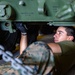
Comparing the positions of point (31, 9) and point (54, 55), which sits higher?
point (31, 9)

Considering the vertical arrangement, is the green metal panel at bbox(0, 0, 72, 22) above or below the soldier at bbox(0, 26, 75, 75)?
above

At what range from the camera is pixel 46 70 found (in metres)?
A: 1.01

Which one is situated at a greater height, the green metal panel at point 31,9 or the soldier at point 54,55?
the green metal panel at point 31,9

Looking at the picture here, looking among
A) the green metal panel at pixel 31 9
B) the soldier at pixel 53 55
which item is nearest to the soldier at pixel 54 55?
the soldier at pixel 53 55

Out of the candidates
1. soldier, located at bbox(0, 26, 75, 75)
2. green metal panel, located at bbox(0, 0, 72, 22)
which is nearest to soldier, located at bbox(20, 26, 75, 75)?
soldier, located at bbox(0, 26, 75, 75)

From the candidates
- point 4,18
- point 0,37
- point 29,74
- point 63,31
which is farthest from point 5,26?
point 0,37

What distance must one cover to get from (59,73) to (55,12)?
50 cm

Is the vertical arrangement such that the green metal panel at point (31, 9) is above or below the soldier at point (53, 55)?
above

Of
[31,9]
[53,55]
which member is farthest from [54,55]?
[31,9]

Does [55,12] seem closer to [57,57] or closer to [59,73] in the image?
[57,57]

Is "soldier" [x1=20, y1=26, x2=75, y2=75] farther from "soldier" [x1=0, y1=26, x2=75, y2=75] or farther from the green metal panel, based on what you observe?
the green metal panel

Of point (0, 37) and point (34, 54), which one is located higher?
point (34, 54)

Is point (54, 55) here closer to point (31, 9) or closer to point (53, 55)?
point (53, 55)

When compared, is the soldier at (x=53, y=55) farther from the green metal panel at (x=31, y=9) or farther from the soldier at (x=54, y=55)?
the green metal panel at (x=31, y=9)
